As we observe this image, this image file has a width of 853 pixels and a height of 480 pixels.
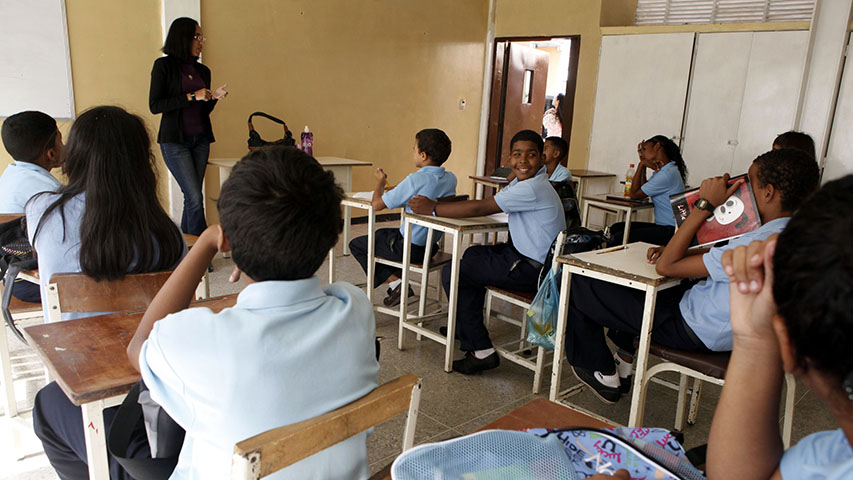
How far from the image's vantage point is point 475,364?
2762 millimetres

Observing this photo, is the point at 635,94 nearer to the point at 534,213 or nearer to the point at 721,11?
the point at 721,11

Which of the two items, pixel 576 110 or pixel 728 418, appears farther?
pixel 576 110

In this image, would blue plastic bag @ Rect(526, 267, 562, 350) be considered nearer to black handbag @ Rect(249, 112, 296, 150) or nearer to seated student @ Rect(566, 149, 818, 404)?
seated student @ Rect(566, 149, 818, 404)

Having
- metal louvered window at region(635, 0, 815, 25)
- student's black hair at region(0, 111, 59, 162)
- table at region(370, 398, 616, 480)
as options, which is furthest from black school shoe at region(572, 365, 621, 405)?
metal louvered window at region(635, 0, 815, 25)

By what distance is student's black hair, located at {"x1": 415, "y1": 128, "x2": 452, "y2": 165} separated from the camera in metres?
3.20

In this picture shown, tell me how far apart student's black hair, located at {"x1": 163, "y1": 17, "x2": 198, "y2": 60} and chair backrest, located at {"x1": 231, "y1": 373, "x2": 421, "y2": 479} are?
3639mm

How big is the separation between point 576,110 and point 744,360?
629cm

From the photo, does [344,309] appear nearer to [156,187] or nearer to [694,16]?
[156,187]

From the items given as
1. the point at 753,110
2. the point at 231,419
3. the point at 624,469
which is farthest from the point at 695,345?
Answer: the point at 753,110

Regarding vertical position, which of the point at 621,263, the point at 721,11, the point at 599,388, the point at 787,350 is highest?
the point at 721,11

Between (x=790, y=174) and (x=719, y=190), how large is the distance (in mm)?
238

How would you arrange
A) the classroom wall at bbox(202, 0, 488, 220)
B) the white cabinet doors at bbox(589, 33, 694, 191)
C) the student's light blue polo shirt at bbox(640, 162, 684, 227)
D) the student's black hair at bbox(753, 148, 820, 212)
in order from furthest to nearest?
the white cabinet doors at bbox(589, 33, 694, 191) < the classroom wall at bbox(202, 0, 488, 220) < the student's light blue polo shirt at bbox(640, 162, 684, 227) < the student's black hair at bbox(753, 148, 820, 212)

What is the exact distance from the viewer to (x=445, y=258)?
321 cm

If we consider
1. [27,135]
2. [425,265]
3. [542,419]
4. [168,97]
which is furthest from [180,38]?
[542,419]
